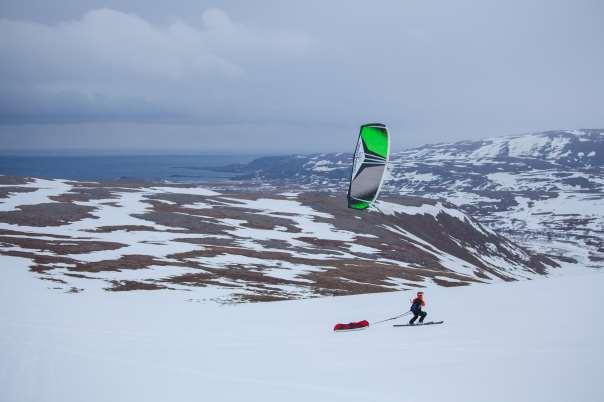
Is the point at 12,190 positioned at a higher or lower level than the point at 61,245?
higher

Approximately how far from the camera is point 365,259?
→ 65.5 m

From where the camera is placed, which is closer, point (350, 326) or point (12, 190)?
point (350, 326)

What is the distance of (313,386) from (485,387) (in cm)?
459

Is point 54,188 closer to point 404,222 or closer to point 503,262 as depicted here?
point 404,222

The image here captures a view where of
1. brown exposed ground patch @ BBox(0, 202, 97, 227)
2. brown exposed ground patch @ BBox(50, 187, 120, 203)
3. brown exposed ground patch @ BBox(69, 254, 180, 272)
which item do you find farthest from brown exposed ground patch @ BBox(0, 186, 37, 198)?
brown exposed ground patch @ BBox(69, 254, 180, 272)

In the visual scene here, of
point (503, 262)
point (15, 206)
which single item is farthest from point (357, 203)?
point (503, 262)

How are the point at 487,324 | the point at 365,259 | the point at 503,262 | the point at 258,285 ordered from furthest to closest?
the point at 503,262, the point at 365,259, the point at 258,285, the point at 487,324

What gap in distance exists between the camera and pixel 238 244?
61.8 meters

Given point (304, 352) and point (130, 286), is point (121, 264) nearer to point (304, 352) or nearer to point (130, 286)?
point (130, 286)

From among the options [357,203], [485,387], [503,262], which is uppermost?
[357,203]

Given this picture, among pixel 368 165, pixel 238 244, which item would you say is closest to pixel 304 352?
pixel 368 165

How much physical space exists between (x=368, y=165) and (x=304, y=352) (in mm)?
16354

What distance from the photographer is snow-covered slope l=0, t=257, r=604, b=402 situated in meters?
12.2

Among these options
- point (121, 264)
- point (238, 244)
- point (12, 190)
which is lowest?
point (238, 244)
